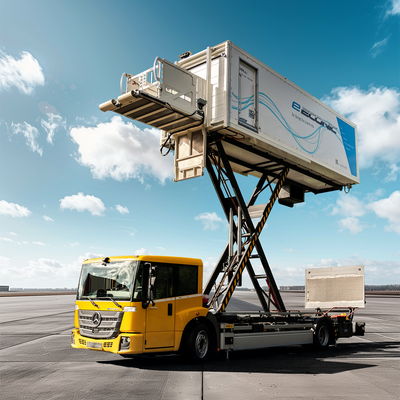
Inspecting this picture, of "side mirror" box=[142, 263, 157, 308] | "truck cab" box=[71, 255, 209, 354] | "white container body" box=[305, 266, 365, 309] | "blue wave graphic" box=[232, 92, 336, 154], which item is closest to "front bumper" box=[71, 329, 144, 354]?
"truck cab" box=[71, 255, 209, 354]

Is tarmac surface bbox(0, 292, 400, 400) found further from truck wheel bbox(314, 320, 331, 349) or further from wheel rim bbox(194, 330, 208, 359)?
truck wheel bbox(314, 320, 331, 349)

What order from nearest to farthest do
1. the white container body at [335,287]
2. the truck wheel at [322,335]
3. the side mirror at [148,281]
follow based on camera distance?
1. the side mirror at [148,281]
2. the truck wheel at [322,335]
3. the white container body at [335,287]

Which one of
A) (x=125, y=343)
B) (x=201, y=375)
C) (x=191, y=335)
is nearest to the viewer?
(x=201, y=375)

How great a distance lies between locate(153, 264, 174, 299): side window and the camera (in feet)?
32.4

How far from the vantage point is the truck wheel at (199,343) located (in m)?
10.1

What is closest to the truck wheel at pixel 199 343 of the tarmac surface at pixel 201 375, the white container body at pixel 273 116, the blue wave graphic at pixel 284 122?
the tarmac surface at pixel 201 375

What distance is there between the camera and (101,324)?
32.0 ft

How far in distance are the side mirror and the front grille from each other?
2.02 feet

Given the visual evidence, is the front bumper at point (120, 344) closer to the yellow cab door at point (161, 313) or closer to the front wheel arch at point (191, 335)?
the yellow cab door at point (161, 313)

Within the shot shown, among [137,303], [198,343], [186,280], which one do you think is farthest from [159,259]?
[198,343]

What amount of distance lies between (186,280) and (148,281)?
1226 mm

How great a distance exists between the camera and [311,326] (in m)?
13.7

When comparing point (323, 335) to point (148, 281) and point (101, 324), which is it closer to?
point (148, 281)

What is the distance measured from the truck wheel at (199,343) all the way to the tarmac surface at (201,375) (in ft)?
0.83
